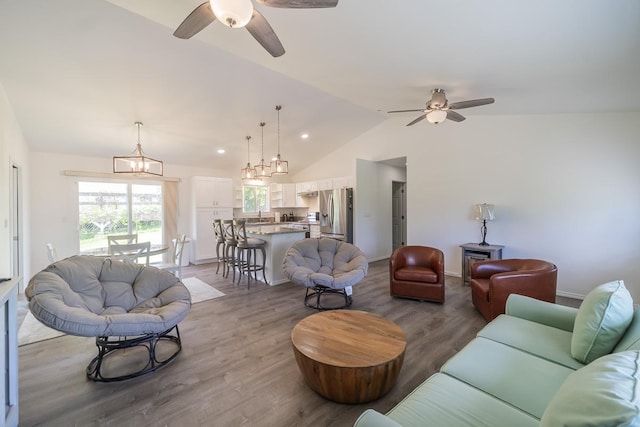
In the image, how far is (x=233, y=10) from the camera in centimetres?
162

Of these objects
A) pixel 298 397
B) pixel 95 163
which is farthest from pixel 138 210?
pixel 298 397

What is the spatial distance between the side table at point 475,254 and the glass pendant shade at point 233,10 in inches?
181

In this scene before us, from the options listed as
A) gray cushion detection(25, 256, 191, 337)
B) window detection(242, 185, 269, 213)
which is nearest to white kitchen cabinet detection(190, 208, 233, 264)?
window detection(242, 185, 269, 213)

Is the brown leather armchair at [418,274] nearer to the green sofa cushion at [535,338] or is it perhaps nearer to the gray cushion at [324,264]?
the gray cushion at [324,264]

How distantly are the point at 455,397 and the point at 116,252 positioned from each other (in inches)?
159

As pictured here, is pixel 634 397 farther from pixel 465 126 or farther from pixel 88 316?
pixel 465 126

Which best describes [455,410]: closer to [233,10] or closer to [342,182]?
[233,10]

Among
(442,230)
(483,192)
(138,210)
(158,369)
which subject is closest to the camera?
(158,369)

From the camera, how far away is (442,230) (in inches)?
212

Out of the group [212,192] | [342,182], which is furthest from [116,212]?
[342,182]

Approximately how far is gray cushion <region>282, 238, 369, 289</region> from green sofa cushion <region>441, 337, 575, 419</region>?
190cm

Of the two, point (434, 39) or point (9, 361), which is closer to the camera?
point (9, 361)

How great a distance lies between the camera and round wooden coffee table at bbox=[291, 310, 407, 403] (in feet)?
5.92

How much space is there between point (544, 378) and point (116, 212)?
7.26m
